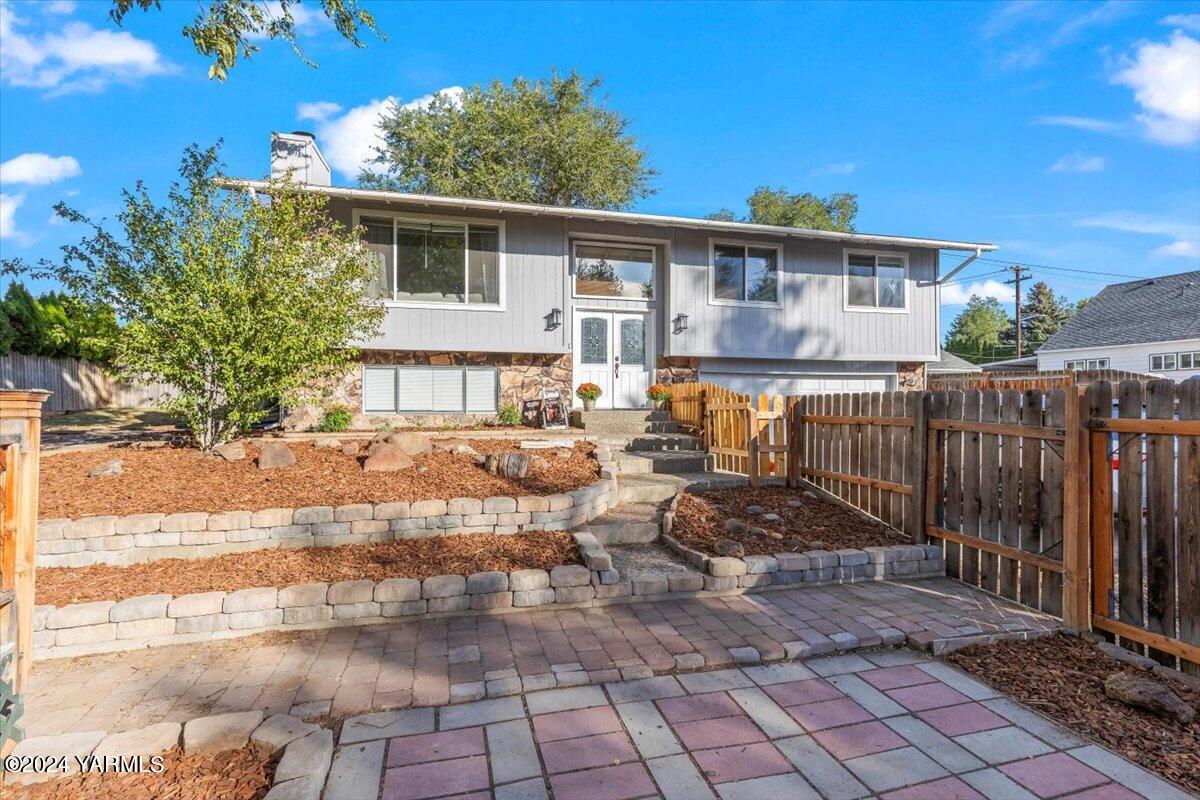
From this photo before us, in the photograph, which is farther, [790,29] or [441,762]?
[790,29]

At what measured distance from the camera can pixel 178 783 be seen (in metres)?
2.00

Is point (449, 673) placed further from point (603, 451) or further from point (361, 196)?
point (361, 196)

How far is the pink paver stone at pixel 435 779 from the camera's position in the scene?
1.95 meters

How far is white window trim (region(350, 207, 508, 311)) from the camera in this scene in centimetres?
932

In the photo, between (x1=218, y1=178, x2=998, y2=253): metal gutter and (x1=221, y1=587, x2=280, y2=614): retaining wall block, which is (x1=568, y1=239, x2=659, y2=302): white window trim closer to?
(x1=218, y1=178, x2=998, y2=253): metal gutter

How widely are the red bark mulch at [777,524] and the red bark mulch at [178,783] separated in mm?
3275

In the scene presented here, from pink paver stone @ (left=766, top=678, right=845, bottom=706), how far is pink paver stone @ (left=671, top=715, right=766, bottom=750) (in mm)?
285

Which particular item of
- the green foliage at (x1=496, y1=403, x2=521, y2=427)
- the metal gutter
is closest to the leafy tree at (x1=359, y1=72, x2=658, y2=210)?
the metal gutter

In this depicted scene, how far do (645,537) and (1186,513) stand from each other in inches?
137

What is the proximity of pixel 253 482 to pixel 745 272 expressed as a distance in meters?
9.59

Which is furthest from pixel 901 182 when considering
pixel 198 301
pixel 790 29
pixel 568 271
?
pixel 198 301

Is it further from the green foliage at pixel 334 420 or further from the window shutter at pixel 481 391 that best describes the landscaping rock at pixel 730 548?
the green foliage at pixel 334 420

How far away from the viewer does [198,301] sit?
565 cm

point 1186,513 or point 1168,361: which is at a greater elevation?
point 1168,361
